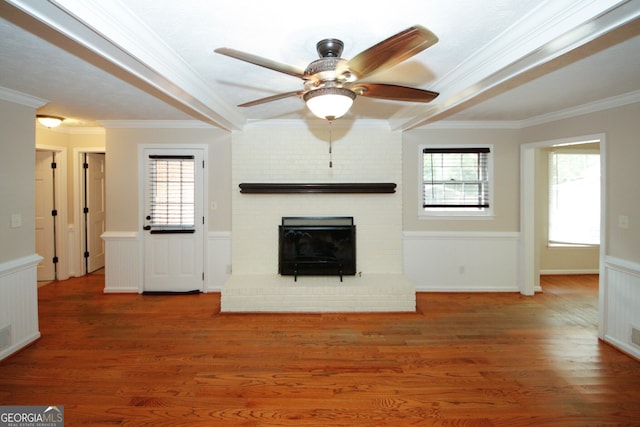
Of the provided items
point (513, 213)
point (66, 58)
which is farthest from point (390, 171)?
point (66, 58)

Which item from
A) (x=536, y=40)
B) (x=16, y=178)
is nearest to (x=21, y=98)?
(x=16, y=178)

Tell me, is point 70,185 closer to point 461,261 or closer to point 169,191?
point 169,191

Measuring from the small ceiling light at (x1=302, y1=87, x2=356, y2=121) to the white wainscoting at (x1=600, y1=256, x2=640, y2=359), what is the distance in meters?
3.00

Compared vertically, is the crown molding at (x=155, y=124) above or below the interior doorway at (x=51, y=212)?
above

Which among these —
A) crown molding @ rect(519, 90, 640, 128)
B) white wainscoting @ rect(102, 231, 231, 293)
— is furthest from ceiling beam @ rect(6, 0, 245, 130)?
crown molding @ rect(519, 90, 640, 128)

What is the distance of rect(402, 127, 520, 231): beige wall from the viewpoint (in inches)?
166

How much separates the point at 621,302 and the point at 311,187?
11.0 ft

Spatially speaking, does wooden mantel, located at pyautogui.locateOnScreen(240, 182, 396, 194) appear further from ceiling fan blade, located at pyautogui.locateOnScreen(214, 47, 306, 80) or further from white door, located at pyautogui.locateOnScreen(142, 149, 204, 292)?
ceiling fan blade, located at pyautogui.locateOnScreen(214, 47, 306, 80)

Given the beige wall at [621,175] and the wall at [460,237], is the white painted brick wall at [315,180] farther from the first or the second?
the beige wall at [621,175]

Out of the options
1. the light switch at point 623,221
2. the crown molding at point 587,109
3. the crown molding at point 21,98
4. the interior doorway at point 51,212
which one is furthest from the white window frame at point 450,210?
the interior doorway at point 51,212

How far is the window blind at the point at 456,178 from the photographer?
429cm

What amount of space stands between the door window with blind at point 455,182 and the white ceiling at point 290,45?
1276 mm

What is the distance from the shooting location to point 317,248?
4020mm

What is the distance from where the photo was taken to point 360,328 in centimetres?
319
